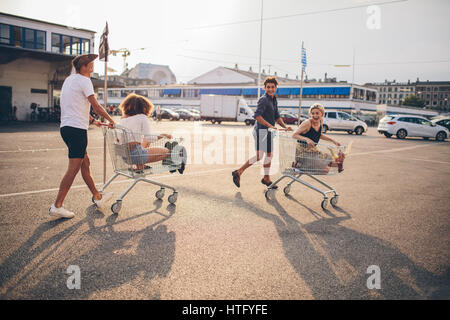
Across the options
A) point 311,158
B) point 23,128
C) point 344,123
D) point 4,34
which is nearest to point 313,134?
point 311,158

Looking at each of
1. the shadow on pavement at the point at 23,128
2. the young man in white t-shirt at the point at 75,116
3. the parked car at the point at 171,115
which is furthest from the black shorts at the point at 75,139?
the parked car at the point at 171,115

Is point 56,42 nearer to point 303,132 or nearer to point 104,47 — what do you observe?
point 104,47

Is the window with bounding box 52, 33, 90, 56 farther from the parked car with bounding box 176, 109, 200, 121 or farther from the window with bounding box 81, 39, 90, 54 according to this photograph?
the parked car with bounding box 176, 109, 200, 121

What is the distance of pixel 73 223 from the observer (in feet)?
13.0

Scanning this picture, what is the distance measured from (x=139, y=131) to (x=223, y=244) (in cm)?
206

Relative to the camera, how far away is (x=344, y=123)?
87.1ft

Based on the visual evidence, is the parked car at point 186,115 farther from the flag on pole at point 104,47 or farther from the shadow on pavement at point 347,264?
the shadow on pavement at point 347,264

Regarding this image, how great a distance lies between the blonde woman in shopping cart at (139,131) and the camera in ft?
14.6

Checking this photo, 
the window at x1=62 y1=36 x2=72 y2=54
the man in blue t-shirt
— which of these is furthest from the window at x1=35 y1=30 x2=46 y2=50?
the man in blue t-shirt

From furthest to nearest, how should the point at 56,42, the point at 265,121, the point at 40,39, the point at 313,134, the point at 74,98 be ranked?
the point at 56,42, the point at 40,39, the point at 265,121, the point at 313,134, the point at 74,98

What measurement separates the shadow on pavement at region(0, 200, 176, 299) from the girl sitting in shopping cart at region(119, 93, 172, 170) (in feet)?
3.33
